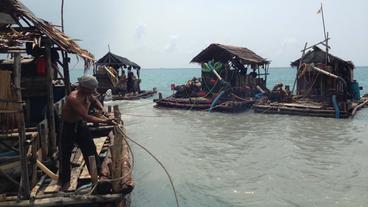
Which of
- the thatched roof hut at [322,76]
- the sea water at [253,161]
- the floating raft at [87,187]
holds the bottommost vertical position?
the sea water at [253,161]

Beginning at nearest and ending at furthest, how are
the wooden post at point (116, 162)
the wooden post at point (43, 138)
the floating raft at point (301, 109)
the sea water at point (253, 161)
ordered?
the wooden post at point (116, 162) → the wooden post at point (43, 138) → the sea water at point (253, 161) → the floating raft at point (301, 109)

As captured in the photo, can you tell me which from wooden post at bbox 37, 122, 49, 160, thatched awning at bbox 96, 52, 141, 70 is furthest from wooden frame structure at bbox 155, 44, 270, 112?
wooden post at bbox 37, 122, 49, 160

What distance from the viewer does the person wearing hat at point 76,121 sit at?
634 cm

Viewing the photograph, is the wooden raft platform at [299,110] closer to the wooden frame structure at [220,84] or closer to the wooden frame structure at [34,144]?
the wooden frame structure at [220,84]

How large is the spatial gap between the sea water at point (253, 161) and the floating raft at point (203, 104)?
2391 mm

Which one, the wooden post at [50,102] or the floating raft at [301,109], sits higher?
the wooden post at [50,102]

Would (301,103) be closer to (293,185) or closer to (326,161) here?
(326,161)

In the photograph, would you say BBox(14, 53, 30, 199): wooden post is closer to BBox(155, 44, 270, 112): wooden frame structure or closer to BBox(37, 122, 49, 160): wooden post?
BBox(37, 122, 49, 160): wooden post

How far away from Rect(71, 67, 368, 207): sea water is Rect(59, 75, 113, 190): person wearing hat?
2.49 meters

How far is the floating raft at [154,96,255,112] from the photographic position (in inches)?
942

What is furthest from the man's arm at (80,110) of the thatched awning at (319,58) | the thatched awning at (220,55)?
the thatched awning at (319,58)

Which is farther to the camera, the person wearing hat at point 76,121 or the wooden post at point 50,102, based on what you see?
the wooden post at point 50,102

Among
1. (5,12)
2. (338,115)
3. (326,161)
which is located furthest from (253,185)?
(338,115)

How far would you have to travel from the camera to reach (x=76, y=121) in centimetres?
661
